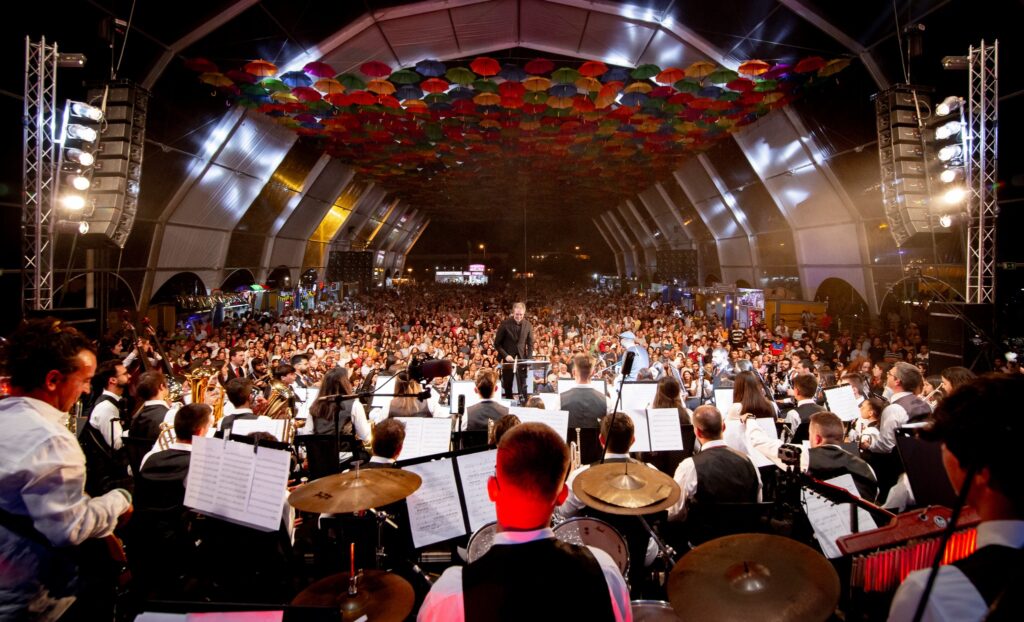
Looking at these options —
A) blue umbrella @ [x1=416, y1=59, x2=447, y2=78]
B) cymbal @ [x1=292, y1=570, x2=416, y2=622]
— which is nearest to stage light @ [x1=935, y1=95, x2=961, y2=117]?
blue umbrella @ [x1=416, y1=59, x2=447, y2=78]

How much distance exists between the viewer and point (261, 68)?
33.4 feet

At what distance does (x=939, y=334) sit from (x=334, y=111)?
1322 cm

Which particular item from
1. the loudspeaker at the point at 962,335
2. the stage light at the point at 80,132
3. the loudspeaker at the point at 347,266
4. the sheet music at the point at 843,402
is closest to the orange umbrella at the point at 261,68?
the stage light at the point at 80,132

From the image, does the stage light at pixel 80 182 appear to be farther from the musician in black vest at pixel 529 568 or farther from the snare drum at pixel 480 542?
the musician in black vest at pixel 529 568

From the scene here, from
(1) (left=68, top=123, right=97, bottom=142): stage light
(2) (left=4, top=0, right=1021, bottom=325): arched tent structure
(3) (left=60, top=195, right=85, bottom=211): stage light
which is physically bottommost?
(3) (left=60, top=195, right=85, bottom=211): stage light

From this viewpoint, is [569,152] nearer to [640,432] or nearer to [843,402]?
[843,402]

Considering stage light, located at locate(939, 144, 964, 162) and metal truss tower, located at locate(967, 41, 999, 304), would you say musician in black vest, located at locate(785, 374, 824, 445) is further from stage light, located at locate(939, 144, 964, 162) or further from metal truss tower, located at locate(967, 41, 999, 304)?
stage light, located at locate(939, 144, 964, 162)

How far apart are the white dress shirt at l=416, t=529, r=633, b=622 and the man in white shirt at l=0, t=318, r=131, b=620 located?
151 centimetres

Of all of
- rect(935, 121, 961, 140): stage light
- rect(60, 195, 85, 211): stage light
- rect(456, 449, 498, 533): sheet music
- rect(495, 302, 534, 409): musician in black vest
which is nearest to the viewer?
rect(456, 449, 498, 533): sheet music

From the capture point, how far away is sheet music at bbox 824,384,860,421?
5.12 m

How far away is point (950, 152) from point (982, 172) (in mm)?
500

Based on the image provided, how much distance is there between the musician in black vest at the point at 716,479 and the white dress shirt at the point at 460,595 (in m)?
1.93

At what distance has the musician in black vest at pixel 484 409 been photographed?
15.8ft

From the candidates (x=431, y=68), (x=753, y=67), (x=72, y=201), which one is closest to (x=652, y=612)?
(x=72, y=201)
